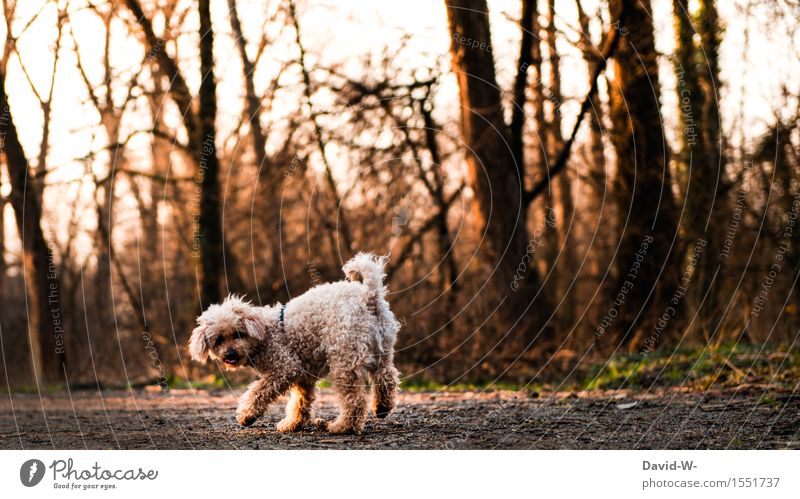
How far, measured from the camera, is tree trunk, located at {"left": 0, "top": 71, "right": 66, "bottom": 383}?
12.5 m

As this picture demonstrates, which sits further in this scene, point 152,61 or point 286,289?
point 286,289

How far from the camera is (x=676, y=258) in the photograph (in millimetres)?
13875

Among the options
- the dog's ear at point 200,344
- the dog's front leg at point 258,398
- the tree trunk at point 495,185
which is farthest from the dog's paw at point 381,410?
the tree trunk at point 495,185

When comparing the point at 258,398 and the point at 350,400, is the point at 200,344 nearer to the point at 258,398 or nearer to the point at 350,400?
the point at 258,398

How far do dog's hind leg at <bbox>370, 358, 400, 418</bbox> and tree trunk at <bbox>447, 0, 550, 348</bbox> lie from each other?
525 centimetres

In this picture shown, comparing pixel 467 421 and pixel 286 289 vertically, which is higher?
pixel 286 289

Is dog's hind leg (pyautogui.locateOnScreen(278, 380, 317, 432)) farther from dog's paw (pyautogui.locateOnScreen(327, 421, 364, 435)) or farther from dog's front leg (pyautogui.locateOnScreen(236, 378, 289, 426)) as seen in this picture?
dog's paw (pyautogui.locateOnScreen(327, 421, 364, 435))

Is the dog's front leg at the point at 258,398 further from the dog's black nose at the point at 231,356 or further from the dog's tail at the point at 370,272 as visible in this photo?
the dog's tail at the point at 370,272

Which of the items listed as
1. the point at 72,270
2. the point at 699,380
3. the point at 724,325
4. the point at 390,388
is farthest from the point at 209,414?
the point at 72,270

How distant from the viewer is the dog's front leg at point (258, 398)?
309 inches

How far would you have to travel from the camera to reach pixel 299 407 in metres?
8.18
